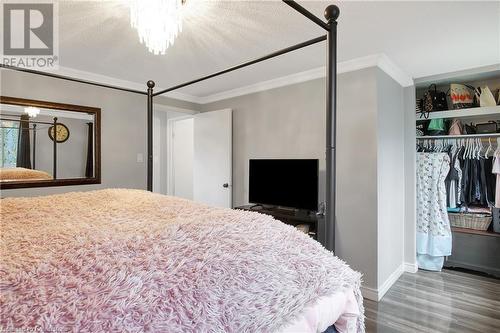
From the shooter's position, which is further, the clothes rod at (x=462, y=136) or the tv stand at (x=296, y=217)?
the clothes rod at (x=462, y=136)

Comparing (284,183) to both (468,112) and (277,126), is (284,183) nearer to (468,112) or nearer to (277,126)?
(277,126)

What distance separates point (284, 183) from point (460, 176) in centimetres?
208

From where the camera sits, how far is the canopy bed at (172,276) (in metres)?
0.53

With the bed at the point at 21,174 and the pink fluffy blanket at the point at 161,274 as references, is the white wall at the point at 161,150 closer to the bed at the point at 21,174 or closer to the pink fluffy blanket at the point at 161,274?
the bed at the point at 21,174

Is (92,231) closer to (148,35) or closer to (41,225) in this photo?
(41,225)

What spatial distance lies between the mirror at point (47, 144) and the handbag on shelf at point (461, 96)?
4035mm

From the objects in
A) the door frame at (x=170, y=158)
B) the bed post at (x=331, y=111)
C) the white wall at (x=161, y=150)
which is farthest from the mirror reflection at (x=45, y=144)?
the bed post at (x=331, y=111)

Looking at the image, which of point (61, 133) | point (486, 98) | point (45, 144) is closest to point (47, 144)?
point (45, 144)

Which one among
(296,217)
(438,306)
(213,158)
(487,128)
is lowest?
(438,306)

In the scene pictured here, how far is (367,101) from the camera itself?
2627 mm

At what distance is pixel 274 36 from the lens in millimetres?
2215

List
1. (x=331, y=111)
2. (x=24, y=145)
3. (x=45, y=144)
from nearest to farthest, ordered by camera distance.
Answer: (x=331, y=111) < (x=24, y=145) < (x=45, y=144)

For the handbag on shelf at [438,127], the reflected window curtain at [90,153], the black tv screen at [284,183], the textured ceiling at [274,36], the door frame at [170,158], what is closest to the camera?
the textured ceiling at [274,36]

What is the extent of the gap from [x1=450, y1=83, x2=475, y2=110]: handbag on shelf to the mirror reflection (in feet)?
13.4
